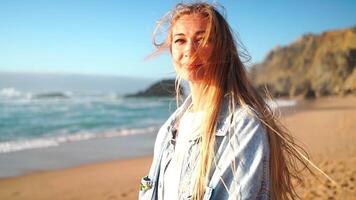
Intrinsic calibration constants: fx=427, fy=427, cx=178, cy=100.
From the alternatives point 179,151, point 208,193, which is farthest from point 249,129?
point 179,151

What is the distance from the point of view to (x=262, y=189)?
168 centimetres

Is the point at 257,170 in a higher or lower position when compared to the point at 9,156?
higher

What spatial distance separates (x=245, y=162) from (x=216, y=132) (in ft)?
0.58

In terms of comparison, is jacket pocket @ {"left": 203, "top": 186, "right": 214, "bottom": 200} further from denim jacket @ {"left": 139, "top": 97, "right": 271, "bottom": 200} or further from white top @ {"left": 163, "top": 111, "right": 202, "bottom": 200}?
white top @ {"left": 163, "top": 111, "right": 202, "bottom": 200}

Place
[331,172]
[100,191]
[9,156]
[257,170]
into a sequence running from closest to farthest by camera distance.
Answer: [257,170] → [331,172] → [100,191] → [9,156]

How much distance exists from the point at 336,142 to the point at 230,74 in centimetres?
1021

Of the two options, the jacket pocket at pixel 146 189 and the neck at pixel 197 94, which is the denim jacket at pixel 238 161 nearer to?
the neck at pixel 197 94

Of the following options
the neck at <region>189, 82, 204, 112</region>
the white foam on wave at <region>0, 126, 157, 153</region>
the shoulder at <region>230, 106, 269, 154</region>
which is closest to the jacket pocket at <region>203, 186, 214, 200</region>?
the shoulder at <region>230, 106, 269, 154</region>

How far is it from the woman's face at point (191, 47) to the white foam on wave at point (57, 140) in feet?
35.9

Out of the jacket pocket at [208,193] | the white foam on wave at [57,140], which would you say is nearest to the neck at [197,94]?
the jacket pocket at [208,193]

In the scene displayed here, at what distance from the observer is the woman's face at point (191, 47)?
1828mm

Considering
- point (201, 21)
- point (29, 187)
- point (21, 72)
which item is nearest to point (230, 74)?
point (201, 21)

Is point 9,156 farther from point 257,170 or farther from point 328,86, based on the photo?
point 328,86

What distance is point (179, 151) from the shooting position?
1957 mm
